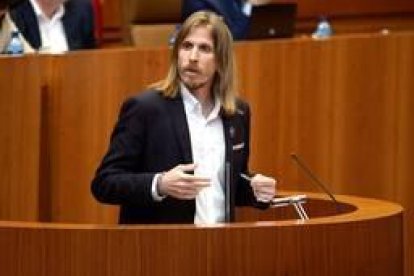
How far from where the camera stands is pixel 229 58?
10.5 ft

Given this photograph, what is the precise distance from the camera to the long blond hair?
3.12m

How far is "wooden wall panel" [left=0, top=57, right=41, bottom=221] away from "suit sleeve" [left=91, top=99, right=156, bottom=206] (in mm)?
1054

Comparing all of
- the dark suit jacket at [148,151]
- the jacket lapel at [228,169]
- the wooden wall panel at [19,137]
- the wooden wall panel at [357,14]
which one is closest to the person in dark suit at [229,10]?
the wooden wall panel at [19,137]

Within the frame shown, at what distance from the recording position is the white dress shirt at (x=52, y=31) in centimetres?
447

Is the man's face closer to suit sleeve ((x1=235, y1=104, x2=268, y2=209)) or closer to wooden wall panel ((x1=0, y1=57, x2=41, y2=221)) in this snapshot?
suit sleeve ((x1=235, y1=104, x2=268, y2=209))

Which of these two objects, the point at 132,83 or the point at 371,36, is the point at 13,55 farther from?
the point at 371,36

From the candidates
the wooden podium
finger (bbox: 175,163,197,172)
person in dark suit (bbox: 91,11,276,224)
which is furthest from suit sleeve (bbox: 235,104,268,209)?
the wooden podium

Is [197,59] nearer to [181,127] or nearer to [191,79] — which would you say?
[191,79]

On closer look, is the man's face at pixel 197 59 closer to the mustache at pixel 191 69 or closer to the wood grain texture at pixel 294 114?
the mustache at pixel 191 69

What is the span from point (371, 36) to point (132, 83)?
0.91m

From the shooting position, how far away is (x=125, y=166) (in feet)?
9.82

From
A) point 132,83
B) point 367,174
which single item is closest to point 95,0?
point 132,83

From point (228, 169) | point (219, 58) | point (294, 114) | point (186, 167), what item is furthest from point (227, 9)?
point (186, 167)

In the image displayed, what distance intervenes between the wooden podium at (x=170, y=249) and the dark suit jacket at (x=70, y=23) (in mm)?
1981
